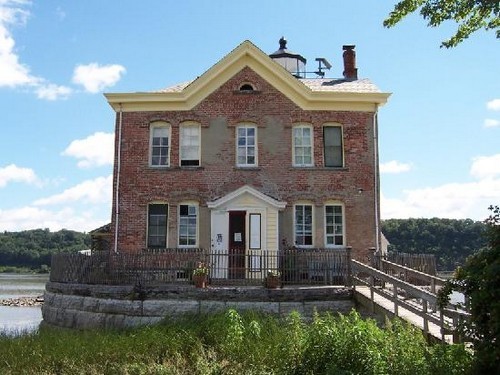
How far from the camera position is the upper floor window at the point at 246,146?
21781 mm

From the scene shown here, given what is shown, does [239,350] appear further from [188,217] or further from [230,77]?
[230,77]

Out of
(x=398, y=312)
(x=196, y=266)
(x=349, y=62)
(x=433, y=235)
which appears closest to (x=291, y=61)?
(x=349, y=62)

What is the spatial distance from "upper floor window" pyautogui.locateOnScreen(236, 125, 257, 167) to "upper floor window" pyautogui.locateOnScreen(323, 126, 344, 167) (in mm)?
2882

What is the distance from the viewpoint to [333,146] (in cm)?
2200

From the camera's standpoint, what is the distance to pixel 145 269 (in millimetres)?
16766

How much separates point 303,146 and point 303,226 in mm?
3280

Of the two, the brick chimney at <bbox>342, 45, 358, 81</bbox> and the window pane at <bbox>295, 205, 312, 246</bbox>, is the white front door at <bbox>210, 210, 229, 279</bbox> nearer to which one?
the window pane at <bbox>295, 205, 312, 246</bbox>

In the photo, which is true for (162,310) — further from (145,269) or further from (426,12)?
(426,12)

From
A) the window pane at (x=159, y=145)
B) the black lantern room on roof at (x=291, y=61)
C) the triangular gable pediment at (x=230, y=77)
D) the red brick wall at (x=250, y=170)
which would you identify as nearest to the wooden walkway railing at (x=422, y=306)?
the red brick wall at (x=250, y=170)

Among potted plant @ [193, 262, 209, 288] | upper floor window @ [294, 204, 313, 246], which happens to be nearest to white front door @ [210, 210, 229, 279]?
upper floor window @ [294, 204, 313, 246]

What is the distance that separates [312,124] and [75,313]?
11546 millimetres

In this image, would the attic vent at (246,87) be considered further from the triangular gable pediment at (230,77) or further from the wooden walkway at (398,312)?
the wooden walkway at (398,312)

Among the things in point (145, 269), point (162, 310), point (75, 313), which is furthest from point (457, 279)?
point (75, 313)

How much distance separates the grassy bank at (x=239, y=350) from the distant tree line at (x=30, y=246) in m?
109
